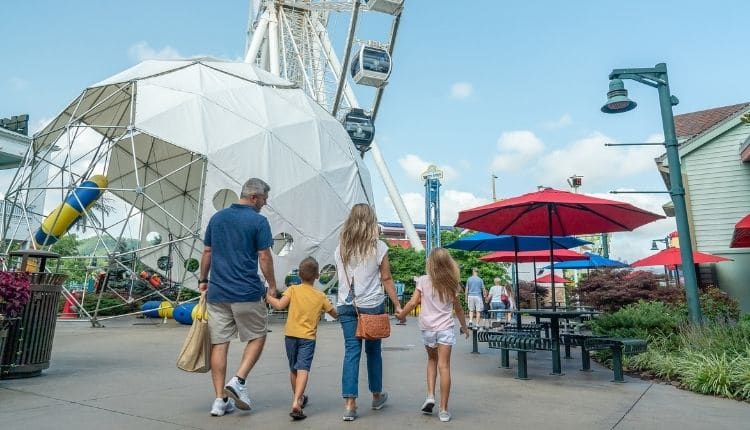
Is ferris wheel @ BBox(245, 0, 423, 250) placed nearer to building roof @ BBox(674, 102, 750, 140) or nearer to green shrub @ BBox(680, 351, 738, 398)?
building roof @ BBox(674, 102, 750, 140)

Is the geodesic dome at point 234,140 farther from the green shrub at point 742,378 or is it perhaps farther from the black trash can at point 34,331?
the green shrub at point 742,378

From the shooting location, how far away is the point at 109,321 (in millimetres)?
14594

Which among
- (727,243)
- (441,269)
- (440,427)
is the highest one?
(727,243)

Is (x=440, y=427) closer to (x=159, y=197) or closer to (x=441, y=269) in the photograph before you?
(x=441, y=269)

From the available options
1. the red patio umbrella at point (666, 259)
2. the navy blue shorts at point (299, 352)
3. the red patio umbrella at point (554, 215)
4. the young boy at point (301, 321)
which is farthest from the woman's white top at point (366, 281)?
the red patio umbrella at point (666, 259)

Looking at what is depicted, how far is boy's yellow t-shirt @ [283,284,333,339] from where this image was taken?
4.17 metres

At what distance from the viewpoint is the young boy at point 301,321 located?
161 inches

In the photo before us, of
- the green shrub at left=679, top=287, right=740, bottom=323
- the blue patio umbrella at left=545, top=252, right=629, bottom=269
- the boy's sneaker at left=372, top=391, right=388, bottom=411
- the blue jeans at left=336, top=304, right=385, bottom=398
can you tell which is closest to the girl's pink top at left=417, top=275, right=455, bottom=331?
the blue jeans at left=336, top=304, right=385, bottom=398

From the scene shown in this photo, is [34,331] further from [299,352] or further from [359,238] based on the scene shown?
[359,238]

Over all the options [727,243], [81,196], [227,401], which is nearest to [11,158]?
[81,196]

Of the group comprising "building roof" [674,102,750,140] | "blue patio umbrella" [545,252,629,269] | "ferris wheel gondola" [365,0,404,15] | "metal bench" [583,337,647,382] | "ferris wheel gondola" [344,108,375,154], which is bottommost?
"metal bench" [583,337,647,382]

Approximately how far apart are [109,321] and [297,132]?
7.65 metres

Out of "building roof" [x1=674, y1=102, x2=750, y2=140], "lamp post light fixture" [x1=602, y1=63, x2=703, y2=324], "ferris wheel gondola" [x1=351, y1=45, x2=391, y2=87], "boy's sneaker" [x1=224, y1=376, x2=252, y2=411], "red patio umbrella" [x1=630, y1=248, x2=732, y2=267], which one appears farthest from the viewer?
"ferris wheel gondola" [x1=351, y1=45, x2=391, y2=87]

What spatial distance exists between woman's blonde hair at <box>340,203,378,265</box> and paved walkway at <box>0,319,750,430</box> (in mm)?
1285
